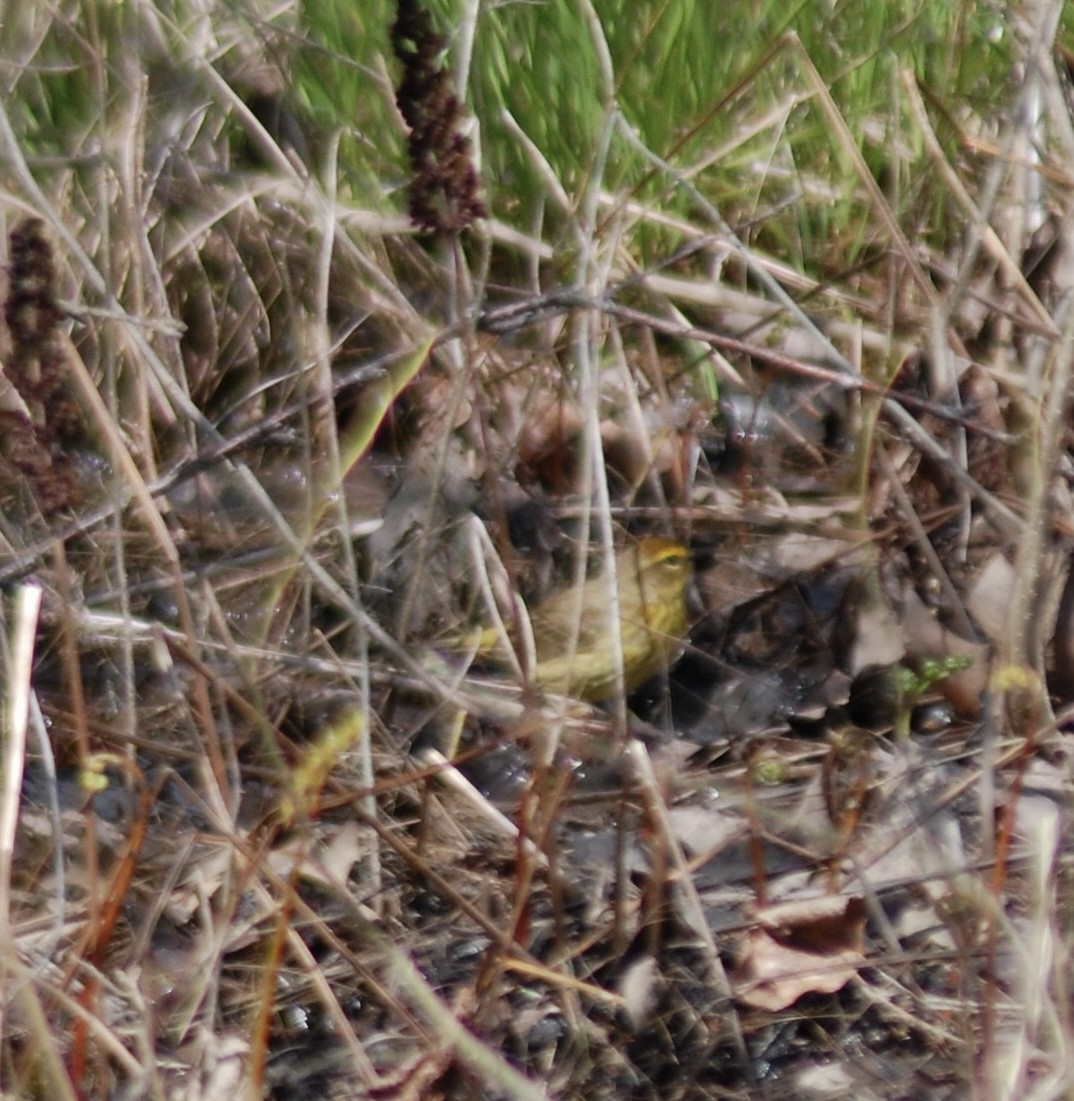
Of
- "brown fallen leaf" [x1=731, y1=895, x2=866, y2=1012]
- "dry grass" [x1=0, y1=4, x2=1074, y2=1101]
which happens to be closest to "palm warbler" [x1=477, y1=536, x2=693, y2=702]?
"dry grass" [x1=0, y1=4, x2=1074, y2=1101]

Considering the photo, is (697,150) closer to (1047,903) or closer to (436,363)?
(436,363)

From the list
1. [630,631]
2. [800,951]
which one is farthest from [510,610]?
[800,951]

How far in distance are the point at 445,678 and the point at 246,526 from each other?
1.78 ft

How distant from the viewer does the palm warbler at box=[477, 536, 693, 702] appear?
2.53 metres

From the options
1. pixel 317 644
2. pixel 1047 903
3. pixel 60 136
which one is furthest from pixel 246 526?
pixel 1047 903

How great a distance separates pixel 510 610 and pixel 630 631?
351mm

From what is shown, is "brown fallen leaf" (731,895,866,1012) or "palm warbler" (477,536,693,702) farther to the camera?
"palm warbler" (477,536,693,702)

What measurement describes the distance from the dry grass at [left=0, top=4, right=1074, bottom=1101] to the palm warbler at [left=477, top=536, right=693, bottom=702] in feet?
0.18

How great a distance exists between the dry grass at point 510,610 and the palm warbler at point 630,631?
0.18ft

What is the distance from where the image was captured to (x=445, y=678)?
7.78 feet

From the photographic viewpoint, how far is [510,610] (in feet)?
7.86

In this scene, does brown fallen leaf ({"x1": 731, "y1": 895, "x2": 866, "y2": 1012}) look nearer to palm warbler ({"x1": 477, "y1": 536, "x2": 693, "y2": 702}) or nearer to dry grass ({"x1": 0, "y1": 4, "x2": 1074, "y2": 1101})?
dry grass ({"x1": 0, "y1": 4, "x2": 1074, "y2": 1101})

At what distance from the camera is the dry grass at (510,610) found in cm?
179

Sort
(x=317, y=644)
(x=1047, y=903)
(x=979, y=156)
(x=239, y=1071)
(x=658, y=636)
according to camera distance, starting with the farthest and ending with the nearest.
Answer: (x=979, y=156)
(x=658, y=636)
(x=317, y=644)
(x=239, y=1071)
(x=1047, y=903)
